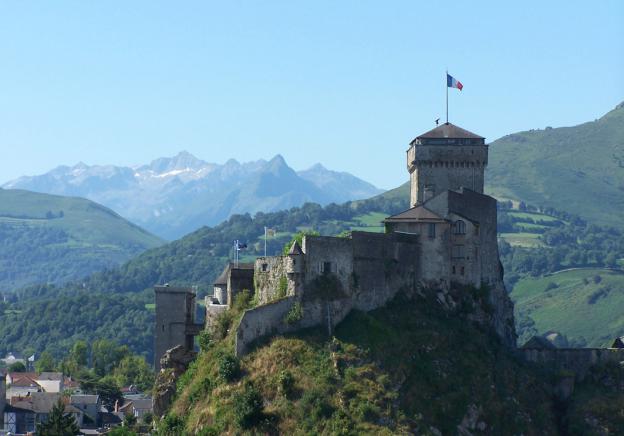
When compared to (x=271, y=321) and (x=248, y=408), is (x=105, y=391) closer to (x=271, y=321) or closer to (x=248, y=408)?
(x=271, y=321)

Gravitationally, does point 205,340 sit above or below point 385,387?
above

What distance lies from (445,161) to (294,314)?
22113 millimetres

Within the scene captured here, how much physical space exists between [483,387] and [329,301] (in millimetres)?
11209

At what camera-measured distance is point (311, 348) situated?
86125 mm

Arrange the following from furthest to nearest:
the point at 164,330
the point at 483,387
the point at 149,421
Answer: the point at 149,421
the point at 164,330
the point at 483,387

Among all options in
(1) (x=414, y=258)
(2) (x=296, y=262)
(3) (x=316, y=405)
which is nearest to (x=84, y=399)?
(1) (x=414, y=258)

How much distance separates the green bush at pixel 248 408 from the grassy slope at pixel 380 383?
37 centimetres

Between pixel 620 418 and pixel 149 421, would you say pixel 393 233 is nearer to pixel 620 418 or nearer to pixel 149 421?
pixel 620 418

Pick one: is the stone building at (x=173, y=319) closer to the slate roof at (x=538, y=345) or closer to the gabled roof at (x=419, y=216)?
Result: the gabled roof at (x=419, y=216)

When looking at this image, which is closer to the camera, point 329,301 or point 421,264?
point 329,301

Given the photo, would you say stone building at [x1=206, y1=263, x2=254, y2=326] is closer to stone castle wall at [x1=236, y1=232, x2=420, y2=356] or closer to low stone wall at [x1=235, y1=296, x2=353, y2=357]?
stone castle wall at [x1=236, y1=232, x2=420, y2=356]

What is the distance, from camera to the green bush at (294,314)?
8694cm

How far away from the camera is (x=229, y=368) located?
8650 centimetres

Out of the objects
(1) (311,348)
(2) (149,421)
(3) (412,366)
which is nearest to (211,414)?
(1) (311,348)
